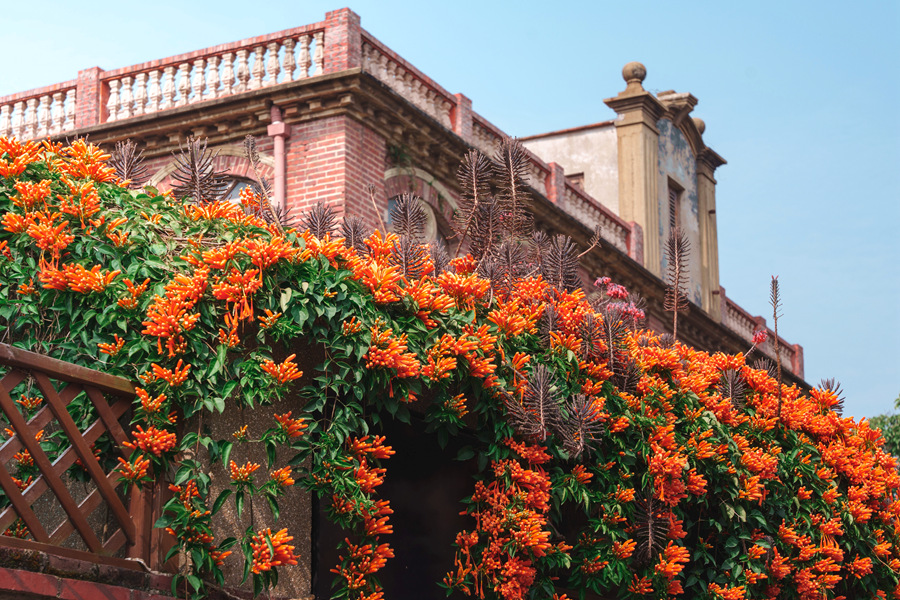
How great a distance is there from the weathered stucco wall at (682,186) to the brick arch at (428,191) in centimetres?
926

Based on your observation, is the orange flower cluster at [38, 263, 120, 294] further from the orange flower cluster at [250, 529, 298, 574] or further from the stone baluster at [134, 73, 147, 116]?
the stone baluster at [134, 73, 147, 116]

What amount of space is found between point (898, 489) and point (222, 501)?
27.3 ft

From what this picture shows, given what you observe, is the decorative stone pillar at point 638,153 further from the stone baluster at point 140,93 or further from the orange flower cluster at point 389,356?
the orange flower cluster at point 389,356

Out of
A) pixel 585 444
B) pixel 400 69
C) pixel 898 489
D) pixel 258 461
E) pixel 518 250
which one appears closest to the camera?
pixel 258 461

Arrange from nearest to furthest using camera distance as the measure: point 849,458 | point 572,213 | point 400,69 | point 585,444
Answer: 1. point 585,444
2. point 849,458
3. point 400,69
4. point 572,213

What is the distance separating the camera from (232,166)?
624 inches

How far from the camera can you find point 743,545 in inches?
379

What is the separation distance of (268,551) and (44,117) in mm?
12605

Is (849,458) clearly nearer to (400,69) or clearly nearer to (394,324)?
(394,324)

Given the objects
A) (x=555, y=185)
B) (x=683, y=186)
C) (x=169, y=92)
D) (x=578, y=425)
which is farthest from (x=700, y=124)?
(x=578, y=425)

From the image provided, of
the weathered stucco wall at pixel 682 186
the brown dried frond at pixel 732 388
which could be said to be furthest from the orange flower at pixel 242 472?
the weathered stucco wall at pixel 682 186

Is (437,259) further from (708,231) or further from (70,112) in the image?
(708,231)

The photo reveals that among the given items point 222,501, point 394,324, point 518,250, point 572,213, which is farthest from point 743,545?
point 572,213

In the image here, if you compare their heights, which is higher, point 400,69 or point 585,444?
point 400,69
